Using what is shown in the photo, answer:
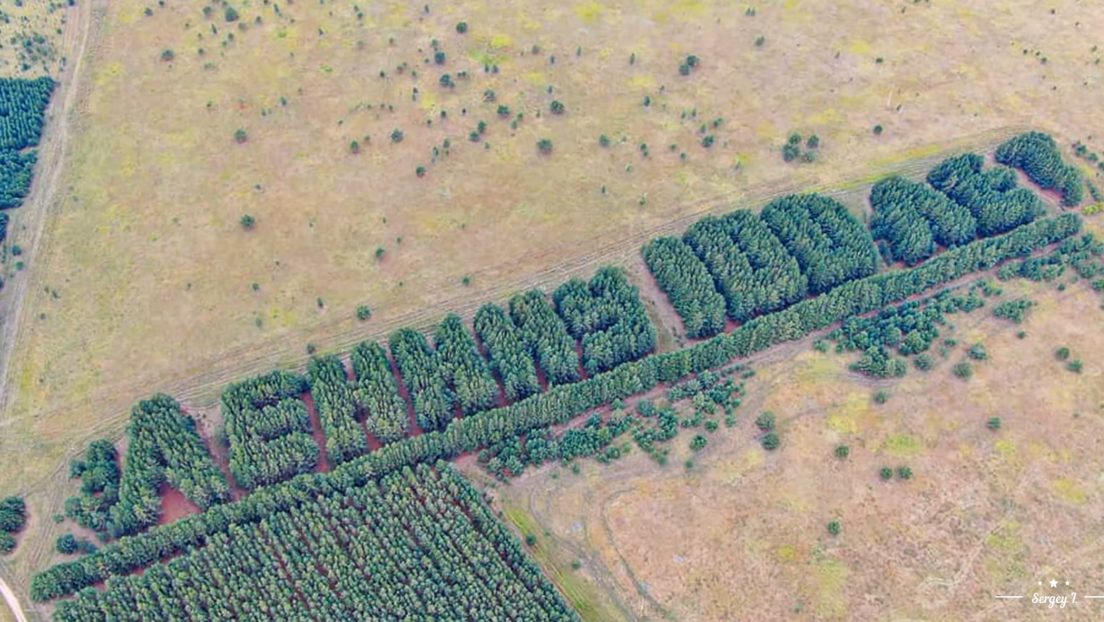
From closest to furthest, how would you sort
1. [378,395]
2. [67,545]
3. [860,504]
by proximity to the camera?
[67,545], [860,504], [378,395]

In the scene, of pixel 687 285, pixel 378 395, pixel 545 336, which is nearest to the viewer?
pixel 378 395

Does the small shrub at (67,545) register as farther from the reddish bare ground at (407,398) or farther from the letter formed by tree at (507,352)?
the letter formed by tree at (507,352)

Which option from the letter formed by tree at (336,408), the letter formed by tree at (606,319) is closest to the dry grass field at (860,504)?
the letter formed by tree at (606,319)

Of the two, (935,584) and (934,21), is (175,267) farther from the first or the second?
(934,21)

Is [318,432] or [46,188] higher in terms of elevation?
[46,188]

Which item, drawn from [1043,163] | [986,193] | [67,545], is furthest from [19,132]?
[1043,163]

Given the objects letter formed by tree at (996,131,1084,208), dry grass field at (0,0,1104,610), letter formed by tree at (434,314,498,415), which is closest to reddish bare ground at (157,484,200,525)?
dry grass field at (0,0,1104,610)

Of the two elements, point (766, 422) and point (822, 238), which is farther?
point (822, 238)

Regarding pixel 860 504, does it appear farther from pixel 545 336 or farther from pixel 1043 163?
pixel 1043 163
